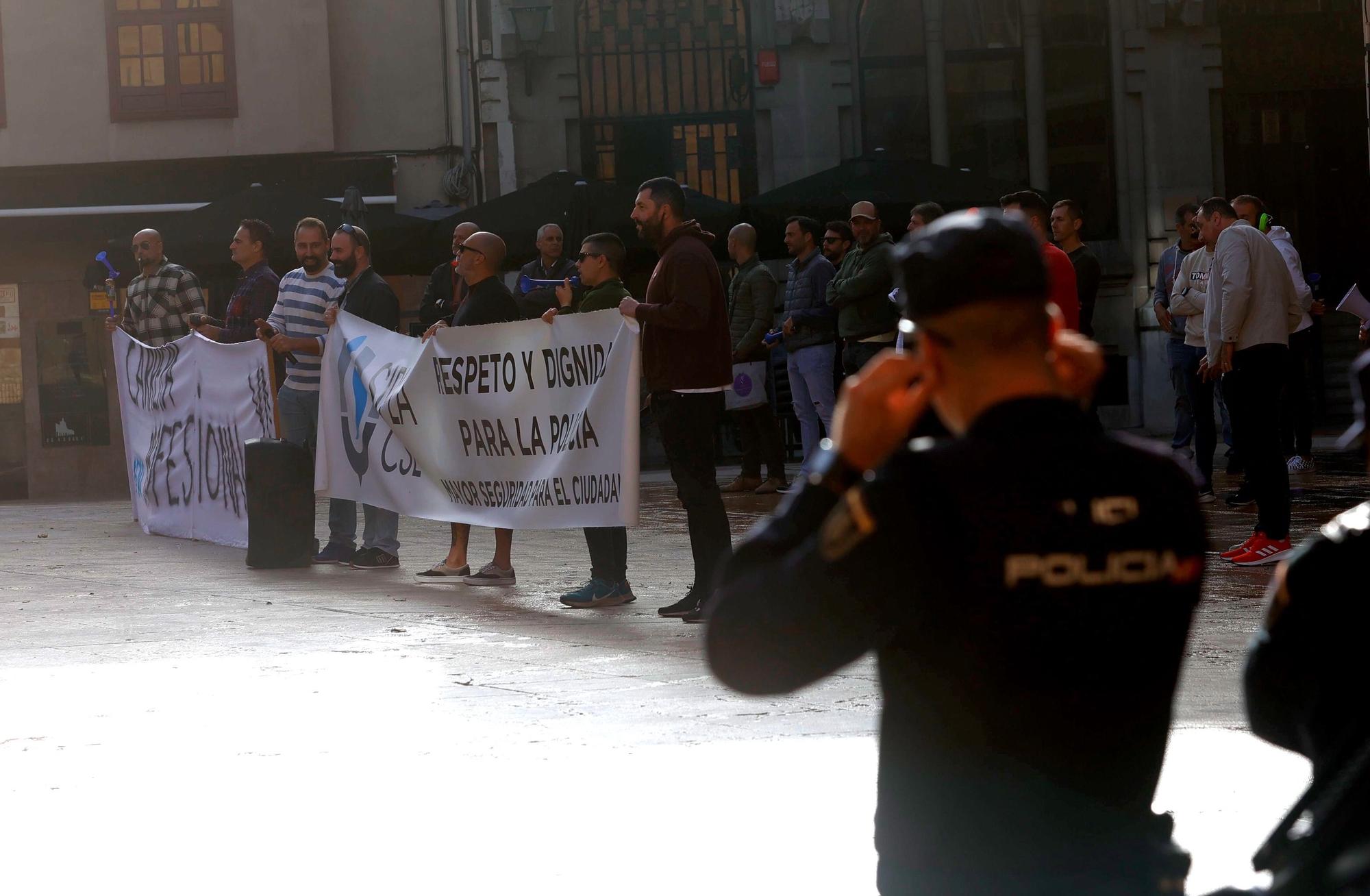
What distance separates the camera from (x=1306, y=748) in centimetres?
198

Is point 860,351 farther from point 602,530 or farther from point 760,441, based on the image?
point 602,530

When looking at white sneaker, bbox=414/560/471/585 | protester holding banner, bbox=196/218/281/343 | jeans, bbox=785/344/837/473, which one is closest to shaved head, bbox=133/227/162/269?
protester holding banner, bbox=196/218/281/343

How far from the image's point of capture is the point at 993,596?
1.86 meters

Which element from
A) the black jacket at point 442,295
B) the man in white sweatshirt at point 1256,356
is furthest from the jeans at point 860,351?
the man in white sweatshirt at point 1256,356

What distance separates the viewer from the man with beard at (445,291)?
467 inches

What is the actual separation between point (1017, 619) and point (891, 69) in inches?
861

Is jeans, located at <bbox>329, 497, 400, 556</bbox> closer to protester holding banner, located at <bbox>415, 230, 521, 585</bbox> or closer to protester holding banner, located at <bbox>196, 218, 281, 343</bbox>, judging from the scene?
protester holding banner, located at <bbox>415, 230, 521, 585</bbox>

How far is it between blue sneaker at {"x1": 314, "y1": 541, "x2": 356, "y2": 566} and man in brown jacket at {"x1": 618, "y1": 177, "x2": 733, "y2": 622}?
3.50 metres

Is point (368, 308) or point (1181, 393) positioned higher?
point (368, 308)

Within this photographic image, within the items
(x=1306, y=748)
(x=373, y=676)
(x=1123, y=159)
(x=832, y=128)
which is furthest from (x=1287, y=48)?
(x=1306, y=748)

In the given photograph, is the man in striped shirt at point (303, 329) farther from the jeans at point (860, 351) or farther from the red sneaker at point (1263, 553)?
the red sneaker at point (1263, 553)

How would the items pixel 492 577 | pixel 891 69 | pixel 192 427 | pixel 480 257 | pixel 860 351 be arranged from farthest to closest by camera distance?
pixel 891 69, pixel 192 427, pixel 860 351, pixel 492 577, pixel 480 257

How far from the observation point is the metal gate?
22750 millimetres

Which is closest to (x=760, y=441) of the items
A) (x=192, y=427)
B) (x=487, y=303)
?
(x=192, y=427)
